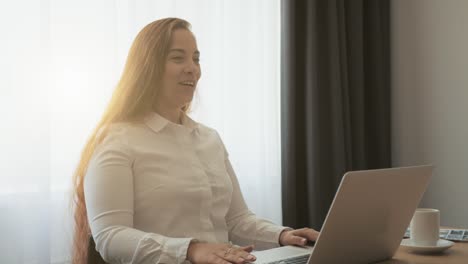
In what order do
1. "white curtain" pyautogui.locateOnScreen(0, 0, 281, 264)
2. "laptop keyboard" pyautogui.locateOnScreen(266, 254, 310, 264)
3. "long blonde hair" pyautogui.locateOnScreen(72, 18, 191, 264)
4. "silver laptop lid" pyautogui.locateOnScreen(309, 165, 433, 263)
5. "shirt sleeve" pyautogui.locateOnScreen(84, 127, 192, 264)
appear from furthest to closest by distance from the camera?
"white curtain" pyautogui.locateOnScreen(0, 0, 281, 264), "long blonde hair" pyautogui.locateOnScreen(72, 18, 191, 264), "shirt sleeve" pyautogui.locateOnScreen(84, 127, 192, 264), "laptop keyboard" pyautogui.locateOnScreen(266, 254, 310, 264), "silver laptop lid" pyautogui.locateOnScreen(309, 165, 433, 263)

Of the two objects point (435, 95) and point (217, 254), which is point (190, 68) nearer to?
point (217, 254)

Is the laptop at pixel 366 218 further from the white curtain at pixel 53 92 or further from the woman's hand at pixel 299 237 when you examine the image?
the white curtain at pixel 53 92

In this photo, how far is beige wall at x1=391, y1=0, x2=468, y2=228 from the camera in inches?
125

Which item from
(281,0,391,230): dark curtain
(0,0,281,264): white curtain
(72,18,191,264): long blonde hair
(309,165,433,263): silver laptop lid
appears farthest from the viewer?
(281,0,391,230): dark curtain

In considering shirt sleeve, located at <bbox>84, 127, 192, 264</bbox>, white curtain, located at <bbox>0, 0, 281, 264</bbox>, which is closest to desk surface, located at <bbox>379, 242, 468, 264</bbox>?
shirt sleeve, located at <bbox>84, 127, 192, 264</bbox>

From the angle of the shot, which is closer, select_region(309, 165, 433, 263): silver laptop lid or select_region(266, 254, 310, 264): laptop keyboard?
select_region(309, 165, 433, 263): silver laptop lid

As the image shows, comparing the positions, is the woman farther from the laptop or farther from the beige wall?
the beige wall

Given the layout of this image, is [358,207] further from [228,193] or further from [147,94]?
[147,94]

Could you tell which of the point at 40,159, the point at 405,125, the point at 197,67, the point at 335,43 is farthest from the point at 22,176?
the point at 405,125

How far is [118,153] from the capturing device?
151 centimetres

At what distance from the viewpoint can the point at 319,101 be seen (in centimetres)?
306

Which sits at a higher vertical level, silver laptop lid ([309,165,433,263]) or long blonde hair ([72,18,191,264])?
long blonde hair ([72,18,191,264])

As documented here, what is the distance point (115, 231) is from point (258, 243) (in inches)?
19.5

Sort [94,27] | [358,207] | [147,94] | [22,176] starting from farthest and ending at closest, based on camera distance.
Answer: [94,27] → [22,176] → [147,94] → [358,207]
